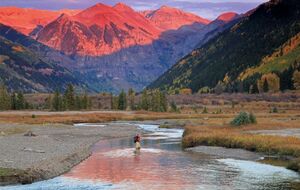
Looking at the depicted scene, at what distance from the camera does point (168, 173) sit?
4569cm

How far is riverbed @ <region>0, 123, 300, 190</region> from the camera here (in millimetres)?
→ 39884

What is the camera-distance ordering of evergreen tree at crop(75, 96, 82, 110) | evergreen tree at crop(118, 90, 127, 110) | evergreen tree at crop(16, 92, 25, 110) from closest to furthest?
evergreen tree at crop(16, 92, 25, 110)
evergreen tree at crop(75, 96, 82, 110)
evergreen tree at crop(118, 90, 127, 110)

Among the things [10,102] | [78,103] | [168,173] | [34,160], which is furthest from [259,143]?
[10,102]

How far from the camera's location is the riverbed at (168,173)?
1570 inches

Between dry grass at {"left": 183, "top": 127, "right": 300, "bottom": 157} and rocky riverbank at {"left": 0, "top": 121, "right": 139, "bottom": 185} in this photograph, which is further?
dry grass at {"left": 183, "top": 127, "right": 300, "bottom": 157}

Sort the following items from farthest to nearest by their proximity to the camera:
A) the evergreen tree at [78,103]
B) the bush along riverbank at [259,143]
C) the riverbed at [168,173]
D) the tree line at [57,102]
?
the evergreen tree at [78,103], the tree line at [57,102], the bush along riverbank at [259,143], the riverbed at [168,173]

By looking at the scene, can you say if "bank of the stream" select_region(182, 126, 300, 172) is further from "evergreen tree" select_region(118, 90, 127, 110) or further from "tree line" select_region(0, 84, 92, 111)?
"evergreen tree" select_region(118, 90, 127, 110)

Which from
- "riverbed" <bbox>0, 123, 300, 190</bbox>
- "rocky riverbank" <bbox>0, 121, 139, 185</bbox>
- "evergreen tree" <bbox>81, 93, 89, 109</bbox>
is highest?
"evergreen tree" <bbox>81, 93, 89, 109</bbox>

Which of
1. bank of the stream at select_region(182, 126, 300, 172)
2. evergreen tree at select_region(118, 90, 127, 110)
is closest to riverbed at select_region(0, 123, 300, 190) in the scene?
bank of the stream at select_region(182, 126, 300, 172)

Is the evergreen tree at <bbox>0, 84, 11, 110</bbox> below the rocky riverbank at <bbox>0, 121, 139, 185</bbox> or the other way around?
the other way around

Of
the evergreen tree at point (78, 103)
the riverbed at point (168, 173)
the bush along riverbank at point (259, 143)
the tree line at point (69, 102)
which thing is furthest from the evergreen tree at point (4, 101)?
the riverbed at point (168, 173)

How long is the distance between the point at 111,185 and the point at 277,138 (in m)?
26.9

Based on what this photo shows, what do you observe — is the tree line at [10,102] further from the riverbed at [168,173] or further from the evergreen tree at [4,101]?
the riverbed at [168,173]

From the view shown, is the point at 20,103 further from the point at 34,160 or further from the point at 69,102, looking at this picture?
the point at 34,160
